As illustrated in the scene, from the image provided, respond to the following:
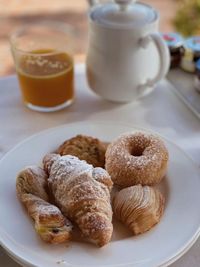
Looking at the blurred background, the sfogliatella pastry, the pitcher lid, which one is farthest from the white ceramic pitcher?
the blurred background

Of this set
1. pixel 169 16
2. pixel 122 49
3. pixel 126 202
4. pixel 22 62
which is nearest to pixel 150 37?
pixel 122 49

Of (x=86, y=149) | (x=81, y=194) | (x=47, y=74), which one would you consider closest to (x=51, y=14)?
(x=47, y=74)

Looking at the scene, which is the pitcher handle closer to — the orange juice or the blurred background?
the orange juice

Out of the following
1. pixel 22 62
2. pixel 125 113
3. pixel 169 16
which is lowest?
pixel 169 16

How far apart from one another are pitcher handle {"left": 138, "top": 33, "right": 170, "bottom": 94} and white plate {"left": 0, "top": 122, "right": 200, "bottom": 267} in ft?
0.71

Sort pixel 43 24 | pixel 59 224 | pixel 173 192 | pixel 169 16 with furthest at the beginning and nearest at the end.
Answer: pixel 169 16 → pixel 43 24 → pixel 173 192 → pixel 59 224

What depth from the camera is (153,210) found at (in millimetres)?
656

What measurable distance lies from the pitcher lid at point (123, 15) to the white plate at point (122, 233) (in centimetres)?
30

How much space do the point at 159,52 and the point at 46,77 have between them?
27 cm

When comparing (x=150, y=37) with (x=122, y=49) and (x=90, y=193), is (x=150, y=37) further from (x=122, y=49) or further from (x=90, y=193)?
(x=90, y=193)

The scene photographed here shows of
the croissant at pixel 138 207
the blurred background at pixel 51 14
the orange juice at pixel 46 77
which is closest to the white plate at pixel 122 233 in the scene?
the croissant at pixel 138 207

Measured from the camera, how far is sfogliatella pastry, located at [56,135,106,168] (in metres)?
0.78

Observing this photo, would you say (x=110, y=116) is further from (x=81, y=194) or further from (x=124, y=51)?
(x=81, y=194)

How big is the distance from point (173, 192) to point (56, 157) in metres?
0.22
